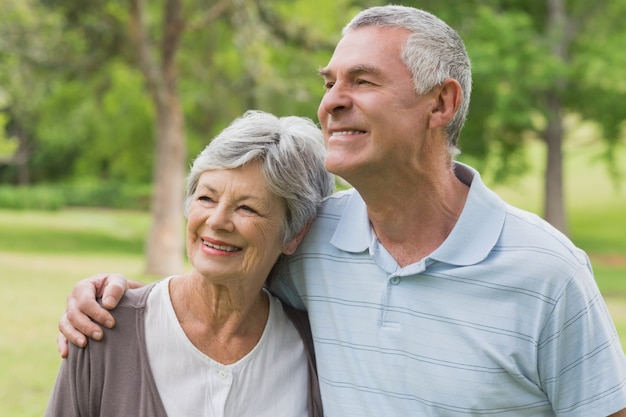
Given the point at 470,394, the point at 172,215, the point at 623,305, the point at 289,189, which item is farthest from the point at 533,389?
the point at 172,215

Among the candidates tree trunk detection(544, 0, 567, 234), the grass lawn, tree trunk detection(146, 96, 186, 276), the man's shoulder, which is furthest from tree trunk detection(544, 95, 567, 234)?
the man's shoulder

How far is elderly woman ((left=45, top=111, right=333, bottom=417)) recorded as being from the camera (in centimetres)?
268

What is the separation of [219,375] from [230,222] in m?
0.48

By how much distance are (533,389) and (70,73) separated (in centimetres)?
1702

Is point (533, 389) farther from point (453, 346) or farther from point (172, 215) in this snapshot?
point (172, 215)

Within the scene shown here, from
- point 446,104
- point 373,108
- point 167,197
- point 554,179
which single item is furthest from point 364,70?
point 554,179

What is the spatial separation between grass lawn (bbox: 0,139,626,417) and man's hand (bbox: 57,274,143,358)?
497 cm

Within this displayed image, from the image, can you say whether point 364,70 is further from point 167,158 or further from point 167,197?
point 167,158

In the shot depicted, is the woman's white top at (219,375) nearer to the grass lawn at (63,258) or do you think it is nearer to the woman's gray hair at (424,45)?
the woman's gray hair at (424,45)

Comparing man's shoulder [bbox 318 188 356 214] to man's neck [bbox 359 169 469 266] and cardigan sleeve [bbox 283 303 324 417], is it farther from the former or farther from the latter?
cardigan sleeve [bbox 283 303 324 417]

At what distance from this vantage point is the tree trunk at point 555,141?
74.8ft

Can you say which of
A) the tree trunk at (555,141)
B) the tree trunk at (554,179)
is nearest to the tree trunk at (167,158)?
the tree trunk at (555,141)

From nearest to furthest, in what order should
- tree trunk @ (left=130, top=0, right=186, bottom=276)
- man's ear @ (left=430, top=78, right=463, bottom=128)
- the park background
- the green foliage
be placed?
man's ear @ (left=430, top=78, right=463, bottom=128) < the park background < tree trunk @ (left=130, top=0, right=186, bottom=276) < the green foliage

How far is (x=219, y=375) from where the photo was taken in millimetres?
2783
